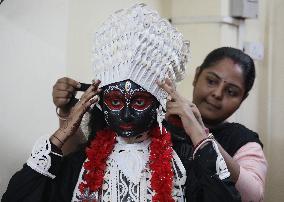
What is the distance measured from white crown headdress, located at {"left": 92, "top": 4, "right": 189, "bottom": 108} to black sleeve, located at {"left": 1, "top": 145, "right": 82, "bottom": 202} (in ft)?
0.90

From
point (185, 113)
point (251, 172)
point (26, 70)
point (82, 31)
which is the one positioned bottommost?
point (251, 172)

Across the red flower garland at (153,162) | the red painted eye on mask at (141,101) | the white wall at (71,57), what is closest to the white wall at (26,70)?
the white wall at (71,57)

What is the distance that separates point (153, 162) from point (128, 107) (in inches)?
6.6

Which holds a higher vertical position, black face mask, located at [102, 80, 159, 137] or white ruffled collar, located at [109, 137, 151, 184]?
black face mask, located at [102, 80, 159, 137]

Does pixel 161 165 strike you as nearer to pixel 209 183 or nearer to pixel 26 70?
pixel 209 183

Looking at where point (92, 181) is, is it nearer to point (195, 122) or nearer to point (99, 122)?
point (99, 122)

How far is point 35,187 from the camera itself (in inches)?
45.9

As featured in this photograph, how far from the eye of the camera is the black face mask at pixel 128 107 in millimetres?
1216

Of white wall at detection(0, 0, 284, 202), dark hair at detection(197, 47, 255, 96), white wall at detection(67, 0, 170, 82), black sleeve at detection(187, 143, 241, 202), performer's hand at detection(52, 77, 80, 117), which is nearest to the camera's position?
black sleeve at detection(187, 143, 241, 202)

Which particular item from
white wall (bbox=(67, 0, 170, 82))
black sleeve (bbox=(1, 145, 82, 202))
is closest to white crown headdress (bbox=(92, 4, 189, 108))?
black sleeve (bbox=(1, 145, 82, 202))

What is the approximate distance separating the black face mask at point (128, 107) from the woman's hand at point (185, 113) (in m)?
0.05

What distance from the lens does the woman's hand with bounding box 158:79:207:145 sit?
4.02ft

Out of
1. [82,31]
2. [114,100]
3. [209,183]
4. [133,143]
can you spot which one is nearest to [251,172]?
[209,183]

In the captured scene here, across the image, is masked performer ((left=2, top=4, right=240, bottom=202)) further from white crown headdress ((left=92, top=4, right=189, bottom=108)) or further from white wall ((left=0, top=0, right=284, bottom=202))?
white wall ((left=0, top=0, right=284, bottom=202))
